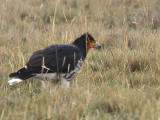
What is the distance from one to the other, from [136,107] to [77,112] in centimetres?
74

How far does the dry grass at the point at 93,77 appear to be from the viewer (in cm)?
372

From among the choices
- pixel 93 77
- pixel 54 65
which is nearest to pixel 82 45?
pixel 93 77

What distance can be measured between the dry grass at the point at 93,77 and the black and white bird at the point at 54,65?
0.19 metres

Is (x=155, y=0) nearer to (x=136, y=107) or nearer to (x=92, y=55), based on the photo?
(x=92, y=55)

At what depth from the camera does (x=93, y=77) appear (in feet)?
16.3

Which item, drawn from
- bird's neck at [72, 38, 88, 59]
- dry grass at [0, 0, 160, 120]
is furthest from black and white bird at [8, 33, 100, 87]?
bird's neck at [72, 38, 88, 59]

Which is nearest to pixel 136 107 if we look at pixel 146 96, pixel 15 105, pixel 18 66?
pixel 146 96

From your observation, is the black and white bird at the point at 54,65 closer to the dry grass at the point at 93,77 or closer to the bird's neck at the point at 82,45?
the dry grass at the point at 93,77

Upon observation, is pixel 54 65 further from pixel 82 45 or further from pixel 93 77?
pixel 82 45

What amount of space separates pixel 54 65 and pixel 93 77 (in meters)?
0.71

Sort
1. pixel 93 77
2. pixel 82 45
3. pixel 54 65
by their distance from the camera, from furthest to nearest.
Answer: pixel 82 45 < pixel 93 77 < pixel 54 65

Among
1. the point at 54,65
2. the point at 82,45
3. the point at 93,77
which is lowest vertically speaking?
the point at 93,77

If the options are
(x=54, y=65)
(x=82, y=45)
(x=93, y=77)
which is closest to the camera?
(x=54, y=65)

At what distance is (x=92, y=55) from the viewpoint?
6367 mm
